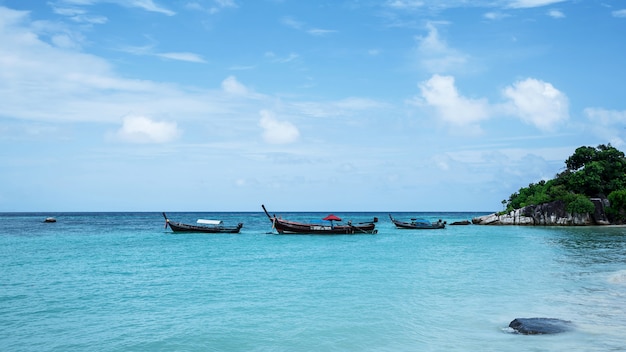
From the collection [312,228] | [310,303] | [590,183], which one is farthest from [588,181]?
[310,303]

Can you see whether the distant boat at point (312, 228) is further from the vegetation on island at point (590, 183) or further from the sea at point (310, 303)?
the vegetation on island at point (590, 183)

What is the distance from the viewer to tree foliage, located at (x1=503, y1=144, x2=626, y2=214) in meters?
60.3

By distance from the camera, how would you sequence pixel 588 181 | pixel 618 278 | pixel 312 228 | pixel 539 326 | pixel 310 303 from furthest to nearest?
pixel 588 181
pixel 312 228
pixel 618 278
pixel 310 303
pixel 539 326

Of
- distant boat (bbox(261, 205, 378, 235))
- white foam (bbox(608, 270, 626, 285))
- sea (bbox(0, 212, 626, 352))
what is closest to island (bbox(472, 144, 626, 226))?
distant boat (bbox(261, 205, 378, 235))

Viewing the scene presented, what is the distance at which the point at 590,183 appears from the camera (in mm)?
61906

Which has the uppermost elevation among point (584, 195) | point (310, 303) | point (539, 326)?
point (584, 195)

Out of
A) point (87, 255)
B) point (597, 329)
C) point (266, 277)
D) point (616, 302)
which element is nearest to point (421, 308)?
point (597, 329)

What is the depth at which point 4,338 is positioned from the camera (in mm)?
11828

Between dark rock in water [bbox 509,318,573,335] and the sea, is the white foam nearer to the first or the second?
the sea

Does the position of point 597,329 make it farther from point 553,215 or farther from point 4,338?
point 553,215

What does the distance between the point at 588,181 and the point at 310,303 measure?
189 feet

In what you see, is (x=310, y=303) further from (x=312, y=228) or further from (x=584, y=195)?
(x=584, y=195)

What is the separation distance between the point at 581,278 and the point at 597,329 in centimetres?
864

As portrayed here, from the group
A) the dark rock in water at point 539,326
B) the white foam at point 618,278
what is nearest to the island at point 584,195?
the white foam at point 618,278
